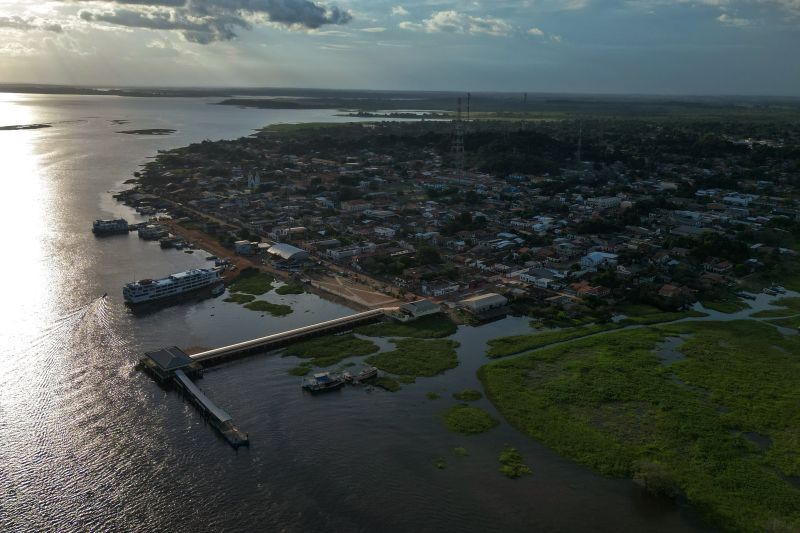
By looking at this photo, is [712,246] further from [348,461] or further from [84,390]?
[84,390]

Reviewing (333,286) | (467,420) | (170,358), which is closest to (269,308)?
(333,286)

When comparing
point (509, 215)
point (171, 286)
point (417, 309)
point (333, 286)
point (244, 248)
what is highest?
point (509, 215)

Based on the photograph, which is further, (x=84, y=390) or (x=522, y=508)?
(x=84, y=390)

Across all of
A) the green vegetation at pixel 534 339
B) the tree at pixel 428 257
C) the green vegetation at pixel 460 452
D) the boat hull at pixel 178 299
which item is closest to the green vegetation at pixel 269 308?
the boat hull at pixel 178 299

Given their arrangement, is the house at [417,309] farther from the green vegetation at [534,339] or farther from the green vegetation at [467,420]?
the green vegetation at [467,420]

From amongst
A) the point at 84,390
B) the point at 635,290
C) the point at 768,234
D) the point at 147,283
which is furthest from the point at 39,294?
the point at 768,234

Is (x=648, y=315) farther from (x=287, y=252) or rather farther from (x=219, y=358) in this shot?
(x=287, y=252)
